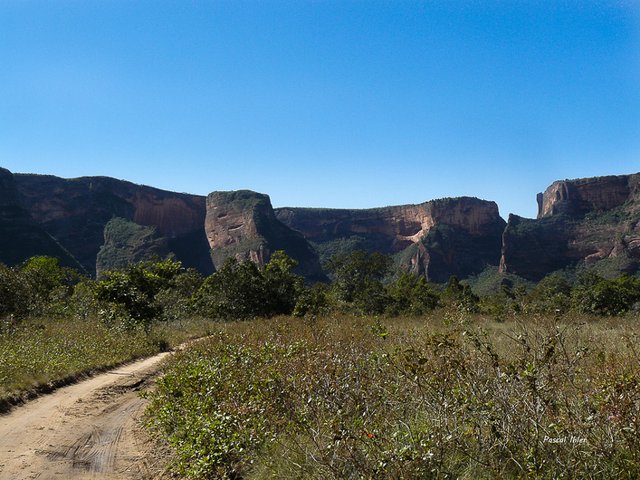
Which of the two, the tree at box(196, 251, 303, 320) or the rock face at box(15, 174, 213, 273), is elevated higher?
the rock face at box(15, 174, 213, 273)

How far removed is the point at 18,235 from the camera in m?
91.2

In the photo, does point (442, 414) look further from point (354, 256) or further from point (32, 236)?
point (32, 236)

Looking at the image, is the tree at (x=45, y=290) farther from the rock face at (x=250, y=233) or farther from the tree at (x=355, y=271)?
the rock face at (x=250, y=233)

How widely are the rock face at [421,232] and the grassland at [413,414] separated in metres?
119

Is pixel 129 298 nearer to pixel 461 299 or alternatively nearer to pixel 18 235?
pixel 461 299

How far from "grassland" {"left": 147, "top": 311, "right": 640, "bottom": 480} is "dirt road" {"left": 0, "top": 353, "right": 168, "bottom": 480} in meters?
0.52

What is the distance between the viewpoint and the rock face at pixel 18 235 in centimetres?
8769

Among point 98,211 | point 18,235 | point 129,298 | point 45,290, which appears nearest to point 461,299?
point 129,298

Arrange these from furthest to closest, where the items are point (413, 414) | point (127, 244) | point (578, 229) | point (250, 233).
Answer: point (250, 233) < point (578, 229) < point (127, 244) < point (413, 414)

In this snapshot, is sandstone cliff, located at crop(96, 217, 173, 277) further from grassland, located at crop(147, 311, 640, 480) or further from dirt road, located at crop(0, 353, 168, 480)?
grassland, located at crop(147, 311, 640, 480)

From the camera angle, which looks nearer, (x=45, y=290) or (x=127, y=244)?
(x=45, y=290)

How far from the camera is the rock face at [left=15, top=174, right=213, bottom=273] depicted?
114 meters

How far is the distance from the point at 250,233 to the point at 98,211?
123 ft

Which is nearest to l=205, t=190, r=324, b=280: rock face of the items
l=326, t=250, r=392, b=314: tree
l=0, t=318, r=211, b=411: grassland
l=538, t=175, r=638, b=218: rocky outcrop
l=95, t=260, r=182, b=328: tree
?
l=326, t=250, r=392, b=314: tree
